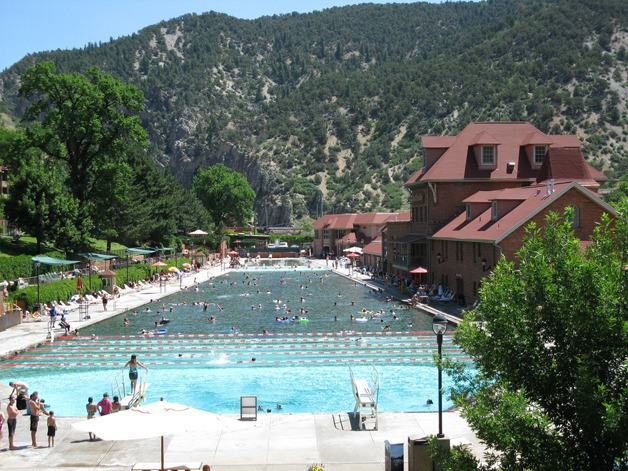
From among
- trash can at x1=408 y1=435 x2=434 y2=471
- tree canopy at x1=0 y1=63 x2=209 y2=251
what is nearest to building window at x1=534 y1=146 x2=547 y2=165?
tree canopy at x1=0 y1=63 x2=209 y2=251

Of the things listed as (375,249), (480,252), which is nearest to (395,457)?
(480,252)

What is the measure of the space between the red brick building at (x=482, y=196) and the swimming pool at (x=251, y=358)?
17.7 ft

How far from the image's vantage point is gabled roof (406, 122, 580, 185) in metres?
53.2

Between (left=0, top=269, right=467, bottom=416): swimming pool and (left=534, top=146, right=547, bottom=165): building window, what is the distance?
51.2 feet

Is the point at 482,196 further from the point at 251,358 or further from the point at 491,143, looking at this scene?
the point at 251,358

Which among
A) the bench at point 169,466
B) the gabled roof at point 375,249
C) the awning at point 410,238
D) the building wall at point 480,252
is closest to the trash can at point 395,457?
the bench at point 169,466

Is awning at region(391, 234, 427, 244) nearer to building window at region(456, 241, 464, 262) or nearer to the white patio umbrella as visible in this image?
building window at region(456, 241, 464, 262)

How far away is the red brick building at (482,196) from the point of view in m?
40.3

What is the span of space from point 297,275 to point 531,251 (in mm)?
76318

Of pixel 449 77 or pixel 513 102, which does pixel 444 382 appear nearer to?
pixel 513 102

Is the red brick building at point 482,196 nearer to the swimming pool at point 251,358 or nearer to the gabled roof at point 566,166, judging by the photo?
the gabled roof at point 566,166

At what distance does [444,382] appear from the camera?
27938 millimetres

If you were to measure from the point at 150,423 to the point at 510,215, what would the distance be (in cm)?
3222

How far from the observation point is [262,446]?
17.5 meters
